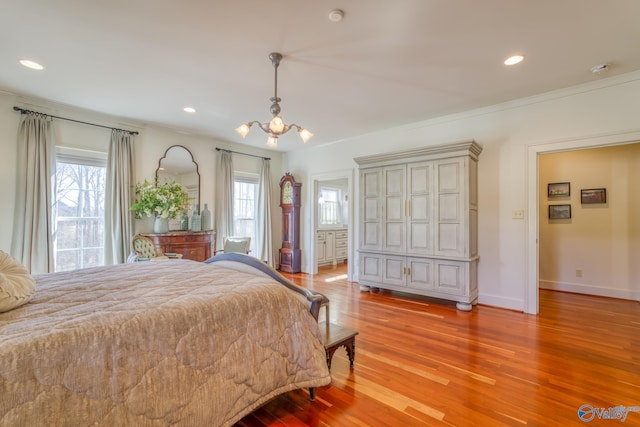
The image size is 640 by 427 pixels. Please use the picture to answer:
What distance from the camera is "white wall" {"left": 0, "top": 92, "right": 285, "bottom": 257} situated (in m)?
3.48

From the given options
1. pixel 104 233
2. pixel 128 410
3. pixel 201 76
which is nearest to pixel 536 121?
pixel 201 76

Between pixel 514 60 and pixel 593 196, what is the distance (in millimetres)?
3189

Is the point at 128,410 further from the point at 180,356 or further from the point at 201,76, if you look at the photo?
the point at 201,76

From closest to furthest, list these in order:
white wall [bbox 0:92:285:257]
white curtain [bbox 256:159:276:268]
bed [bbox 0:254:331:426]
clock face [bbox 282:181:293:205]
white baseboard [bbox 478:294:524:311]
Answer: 1. bed [bbox 0:254:331:426]
2. white wall [bbox 0:92:285:257]
3. white baseboard [bbox 478:294:524:311]
4. white curtain [bbox 256:159:276:268]
5. clock face [bbox 282:181:293:205]

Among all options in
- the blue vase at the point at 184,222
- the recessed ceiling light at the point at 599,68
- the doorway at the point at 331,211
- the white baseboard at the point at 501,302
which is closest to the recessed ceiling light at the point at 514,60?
the recessed ceiling light at the point at 599,68

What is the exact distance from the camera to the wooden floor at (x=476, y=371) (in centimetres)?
179

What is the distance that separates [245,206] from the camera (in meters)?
6.05

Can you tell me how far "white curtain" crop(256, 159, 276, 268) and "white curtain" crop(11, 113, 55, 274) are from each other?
3.20 m

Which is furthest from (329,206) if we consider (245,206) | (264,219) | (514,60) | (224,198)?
(514,60)

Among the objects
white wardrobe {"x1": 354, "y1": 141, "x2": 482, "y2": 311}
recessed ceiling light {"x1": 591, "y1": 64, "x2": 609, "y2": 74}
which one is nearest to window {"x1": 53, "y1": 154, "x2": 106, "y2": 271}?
white wardrobe {"x1": 354, "y1": 141, "x2": 482, "y2": 311}

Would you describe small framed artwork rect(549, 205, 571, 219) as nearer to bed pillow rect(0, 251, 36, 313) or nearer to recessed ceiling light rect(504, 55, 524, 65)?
recessed ceiling light rect(504, 55, 524, 65)

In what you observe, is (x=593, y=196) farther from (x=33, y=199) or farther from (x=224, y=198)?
(x=33, y=199)

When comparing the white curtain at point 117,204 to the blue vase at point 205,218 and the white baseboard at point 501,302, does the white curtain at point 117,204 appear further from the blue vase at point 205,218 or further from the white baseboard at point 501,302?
the white baseboard at point 501,302

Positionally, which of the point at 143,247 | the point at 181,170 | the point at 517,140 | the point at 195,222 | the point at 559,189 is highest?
the point at 517,140
